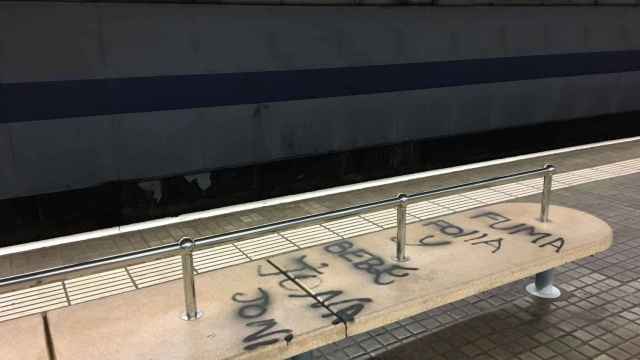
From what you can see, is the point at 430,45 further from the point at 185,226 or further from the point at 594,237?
the point at 594,237

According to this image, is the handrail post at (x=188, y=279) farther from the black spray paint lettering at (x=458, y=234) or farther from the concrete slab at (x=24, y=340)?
the black spray paint lettering at (x=458, y=234)

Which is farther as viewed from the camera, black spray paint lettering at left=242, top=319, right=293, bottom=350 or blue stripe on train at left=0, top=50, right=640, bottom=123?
blue stripe on train at left=0, top=50, right=640, bottom=123

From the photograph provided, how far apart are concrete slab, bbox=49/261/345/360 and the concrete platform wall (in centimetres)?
299

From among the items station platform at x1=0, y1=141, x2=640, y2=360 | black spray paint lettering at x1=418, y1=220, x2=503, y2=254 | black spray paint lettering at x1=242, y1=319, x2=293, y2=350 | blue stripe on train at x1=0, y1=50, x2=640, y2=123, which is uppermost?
blue stripe on train at x1=0, y1=50, x2=640, y2=123

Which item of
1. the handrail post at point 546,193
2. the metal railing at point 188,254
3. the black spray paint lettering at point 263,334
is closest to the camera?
the metal railing at point 188,254

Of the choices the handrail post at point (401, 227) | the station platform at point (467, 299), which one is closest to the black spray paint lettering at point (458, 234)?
the handrail post at point (401, 227)

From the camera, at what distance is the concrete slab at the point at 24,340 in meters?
2.21

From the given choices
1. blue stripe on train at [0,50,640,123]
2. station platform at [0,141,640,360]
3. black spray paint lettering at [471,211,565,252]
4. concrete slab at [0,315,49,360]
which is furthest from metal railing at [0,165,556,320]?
blue stripe on train at [0,50,640,123]

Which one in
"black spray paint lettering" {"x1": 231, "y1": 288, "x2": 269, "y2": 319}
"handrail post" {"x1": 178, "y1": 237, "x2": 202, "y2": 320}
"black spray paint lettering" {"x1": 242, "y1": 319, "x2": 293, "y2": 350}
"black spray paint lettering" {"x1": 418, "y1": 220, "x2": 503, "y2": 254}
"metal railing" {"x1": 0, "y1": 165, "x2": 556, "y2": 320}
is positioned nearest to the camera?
"metal railing" {"x1": 0, "y1": 165, "x2": 556, "y2": 320}

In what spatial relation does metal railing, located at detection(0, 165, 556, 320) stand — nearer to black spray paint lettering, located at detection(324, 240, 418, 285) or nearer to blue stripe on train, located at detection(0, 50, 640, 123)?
black spray paint lettering, located at detection(324, 240, 418, 285)

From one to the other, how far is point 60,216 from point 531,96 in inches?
247

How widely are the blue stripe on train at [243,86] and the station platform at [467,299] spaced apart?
1.17 metres

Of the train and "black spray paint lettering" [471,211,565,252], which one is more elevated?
the train

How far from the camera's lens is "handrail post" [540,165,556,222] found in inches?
135
